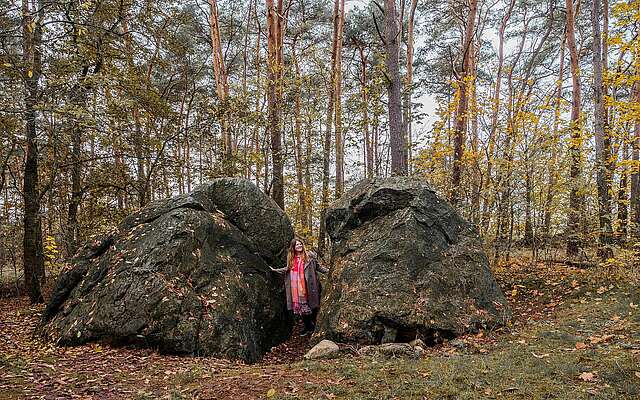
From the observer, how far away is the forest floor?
3.96 m

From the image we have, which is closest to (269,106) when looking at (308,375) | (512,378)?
(308,375)

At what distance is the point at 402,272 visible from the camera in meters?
6.99

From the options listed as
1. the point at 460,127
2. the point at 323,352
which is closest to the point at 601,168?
the point at 460,127

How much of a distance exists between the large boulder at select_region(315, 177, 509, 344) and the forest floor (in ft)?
1.70

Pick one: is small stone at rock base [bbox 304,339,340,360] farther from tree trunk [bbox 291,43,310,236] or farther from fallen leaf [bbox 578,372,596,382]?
tree trunk [bbox 291,43,310,236]

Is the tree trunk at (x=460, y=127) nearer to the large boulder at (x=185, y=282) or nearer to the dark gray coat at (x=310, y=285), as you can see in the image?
the dark gray coat at (x=310, y=285)

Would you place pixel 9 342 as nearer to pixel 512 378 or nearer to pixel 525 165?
pixel 512 378

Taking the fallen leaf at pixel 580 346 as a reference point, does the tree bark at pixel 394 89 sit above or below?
above

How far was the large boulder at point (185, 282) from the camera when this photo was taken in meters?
6.12

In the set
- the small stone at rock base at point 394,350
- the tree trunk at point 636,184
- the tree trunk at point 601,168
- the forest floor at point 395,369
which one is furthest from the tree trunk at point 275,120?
the tree trunk at point 636,184

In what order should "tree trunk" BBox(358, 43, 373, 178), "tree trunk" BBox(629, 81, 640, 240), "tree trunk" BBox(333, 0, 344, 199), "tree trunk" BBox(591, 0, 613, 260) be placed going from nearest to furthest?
"tree trunk" BBox(629, 81, 640, 240) → "tree trunk" BBox(591, 0, 613, 260) → "tree trunk" BBox(358, 43, 373, 178) → "tree trunk" BBox(333, 0, 344, 199)

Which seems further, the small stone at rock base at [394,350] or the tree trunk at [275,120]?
the tree trunk at [275,120]

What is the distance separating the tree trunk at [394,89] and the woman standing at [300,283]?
3.59 m

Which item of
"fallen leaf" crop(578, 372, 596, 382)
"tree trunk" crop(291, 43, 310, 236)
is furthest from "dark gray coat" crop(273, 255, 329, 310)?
"tree trunk" crop(291, 43, 310, 236)
